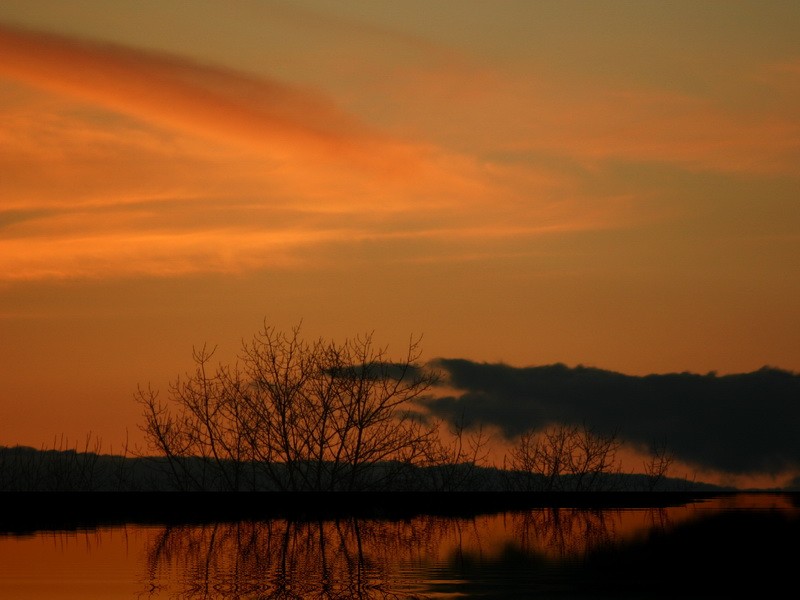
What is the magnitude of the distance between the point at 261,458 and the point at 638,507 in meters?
9.32

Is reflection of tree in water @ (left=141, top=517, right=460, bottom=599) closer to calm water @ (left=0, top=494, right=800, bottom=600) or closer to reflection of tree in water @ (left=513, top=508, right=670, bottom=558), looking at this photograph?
calm water @ (left=0, top=494, right=800, bottom=600)

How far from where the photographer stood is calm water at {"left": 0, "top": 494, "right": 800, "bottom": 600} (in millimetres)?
11766

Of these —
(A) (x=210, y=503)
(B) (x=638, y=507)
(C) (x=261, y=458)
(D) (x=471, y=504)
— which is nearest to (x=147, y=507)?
(A) (x=210, y=503)

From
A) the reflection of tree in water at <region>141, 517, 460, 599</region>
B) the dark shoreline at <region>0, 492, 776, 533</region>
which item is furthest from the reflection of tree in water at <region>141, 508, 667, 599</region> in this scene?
the dark shoreline at <region>0, 492, 776, 533</region>

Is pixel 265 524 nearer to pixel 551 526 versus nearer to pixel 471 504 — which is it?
pixel 551 526

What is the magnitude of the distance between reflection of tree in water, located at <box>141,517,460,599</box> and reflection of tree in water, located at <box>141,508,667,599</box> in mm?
11

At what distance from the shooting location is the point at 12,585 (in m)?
12.0

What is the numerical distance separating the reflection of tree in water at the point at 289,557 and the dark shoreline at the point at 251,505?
2462mm

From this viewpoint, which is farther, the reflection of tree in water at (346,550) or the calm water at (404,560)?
the reflection of tree in water at (346,550)

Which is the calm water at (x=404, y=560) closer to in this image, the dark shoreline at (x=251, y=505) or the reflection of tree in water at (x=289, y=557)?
the reflection of tree in water at (x=289, y=557)

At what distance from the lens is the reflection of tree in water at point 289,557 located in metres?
11.7

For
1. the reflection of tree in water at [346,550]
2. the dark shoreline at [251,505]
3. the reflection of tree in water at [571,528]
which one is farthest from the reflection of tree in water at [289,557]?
the dark shoreline at [251,505]

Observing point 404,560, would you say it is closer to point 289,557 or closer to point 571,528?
point 289,557

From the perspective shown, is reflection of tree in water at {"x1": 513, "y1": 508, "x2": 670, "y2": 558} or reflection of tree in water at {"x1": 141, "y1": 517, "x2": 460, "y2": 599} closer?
reflection of tree in water at {"x1": 141, "y1": 517, "x2": 460, "y2": 599}
